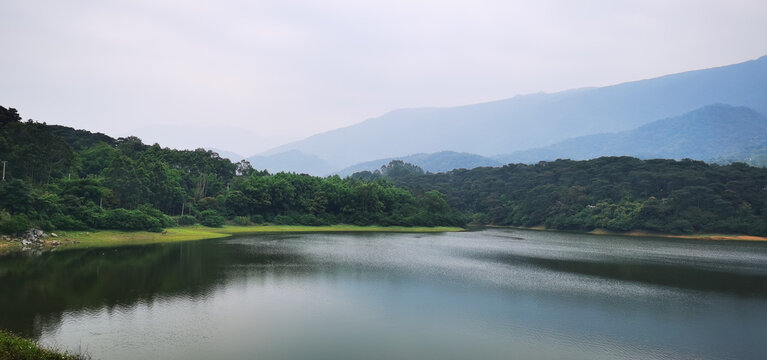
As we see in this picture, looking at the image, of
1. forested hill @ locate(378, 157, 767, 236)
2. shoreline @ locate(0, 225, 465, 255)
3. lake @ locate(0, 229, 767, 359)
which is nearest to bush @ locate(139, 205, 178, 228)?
shoreline @ locate(0, 225, 465, 255)

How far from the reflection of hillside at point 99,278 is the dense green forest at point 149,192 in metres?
10.5

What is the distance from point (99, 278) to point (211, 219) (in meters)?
42.5

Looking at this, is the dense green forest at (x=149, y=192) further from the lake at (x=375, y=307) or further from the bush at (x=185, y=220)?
the lake at (x=375, y=307)

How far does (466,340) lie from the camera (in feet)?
63.6

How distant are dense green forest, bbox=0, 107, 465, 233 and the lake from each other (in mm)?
12069

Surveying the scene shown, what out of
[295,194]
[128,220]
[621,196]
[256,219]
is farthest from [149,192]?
[621,196]

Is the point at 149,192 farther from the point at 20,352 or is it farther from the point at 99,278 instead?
the point at 20,352

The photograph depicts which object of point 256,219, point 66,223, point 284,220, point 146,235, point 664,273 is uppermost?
point 66,223

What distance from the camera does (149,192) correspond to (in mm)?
66625

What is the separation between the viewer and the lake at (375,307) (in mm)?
18234

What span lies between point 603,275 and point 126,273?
120 ft

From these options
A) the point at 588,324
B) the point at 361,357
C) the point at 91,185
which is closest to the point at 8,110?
the point at 91,185

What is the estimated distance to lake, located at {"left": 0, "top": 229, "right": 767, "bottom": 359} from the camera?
18234 mm

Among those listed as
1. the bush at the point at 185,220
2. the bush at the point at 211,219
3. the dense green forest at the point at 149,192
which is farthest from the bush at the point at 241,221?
the bush at the point at 185,220
